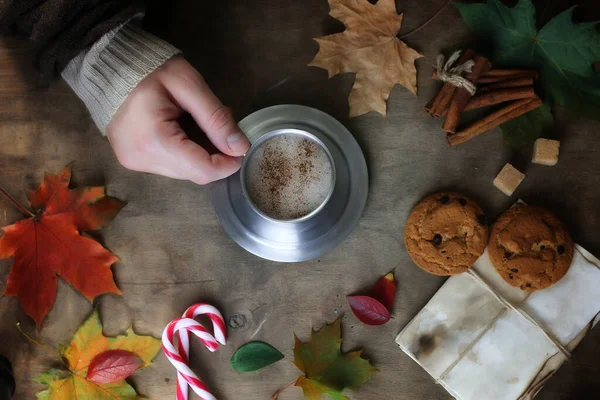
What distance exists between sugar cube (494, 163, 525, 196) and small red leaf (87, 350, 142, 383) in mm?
953

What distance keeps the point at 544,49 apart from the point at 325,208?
1.99ft

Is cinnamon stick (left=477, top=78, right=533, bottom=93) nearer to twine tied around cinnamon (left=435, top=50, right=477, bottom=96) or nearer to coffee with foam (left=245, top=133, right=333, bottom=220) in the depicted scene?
twine tied around cinnamon (left=435, top=50, right=477, bottom=96)

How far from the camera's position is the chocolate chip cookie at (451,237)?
3.67 feet

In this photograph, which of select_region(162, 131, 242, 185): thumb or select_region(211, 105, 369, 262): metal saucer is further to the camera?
select_region(211, 105, 369, 262): metal saucer

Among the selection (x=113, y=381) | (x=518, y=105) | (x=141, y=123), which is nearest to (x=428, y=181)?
(x=518, y=105)

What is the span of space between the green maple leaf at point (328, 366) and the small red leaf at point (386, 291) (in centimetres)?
11

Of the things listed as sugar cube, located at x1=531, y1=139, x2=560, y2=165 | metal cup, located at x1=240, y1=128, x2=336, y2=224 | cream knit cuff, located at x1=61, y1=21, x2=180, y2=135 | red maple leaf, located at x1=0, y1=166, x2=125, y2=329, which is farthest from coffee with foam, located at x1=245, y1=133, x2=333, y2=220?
sugar cube, located at x1=531, y1=139, x2=560, y2=165

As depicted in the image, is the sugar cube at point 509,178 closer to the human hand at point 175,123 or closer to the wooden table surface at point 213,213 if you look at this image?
the wooden table surface at point 213,213

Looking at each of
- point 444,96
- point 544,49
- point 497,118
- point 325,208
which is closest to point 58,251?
point 325,208

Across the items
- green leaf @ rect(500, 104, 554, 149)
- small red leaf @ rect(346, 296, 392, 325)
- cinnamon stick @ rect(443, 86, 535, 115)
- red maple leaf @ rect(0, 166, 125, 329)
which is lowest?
small red leaf @ rect(346, 296, 392, 325)

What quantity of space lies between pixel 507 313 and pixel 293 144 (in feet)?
2.06

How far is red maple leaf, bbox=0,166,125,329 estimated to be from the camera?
3.84ft

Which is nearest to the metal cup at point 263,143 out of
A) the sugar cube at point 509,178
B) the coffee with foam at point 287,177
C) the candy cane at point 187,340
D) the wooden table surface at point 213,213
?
the coffee with foam at point 287,177

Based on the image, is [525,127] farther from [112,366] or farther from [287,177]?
[112,366]
